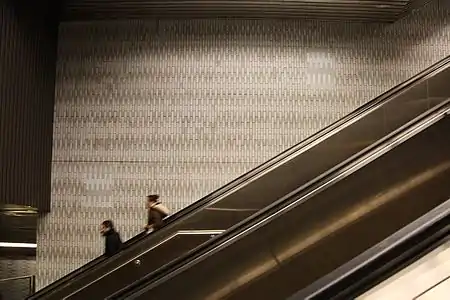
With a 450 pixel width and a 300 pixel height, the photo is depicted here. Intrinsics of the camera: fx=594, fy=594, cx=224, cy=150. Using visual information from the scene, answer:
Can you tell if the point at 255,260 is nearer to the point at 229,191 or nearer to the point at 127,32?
the point at 229,191

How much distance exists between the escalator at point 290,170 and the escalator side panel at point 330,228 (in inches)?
52.9

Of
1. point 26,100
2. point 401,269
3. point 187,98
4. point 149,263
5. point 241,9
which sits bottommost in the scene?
point 401,269

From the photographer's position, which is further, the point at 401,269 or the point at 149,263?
the point at 149,263

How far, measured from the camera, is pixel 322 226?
5555mm

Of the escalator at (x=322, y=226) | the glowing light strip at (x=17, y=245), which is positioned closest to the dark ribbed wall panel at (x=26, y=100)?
the glowing light strip at (x=17, y=245)

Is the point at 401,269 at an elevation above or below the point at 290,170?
below

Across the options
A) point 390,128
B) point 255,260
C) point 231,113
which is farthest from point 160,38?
point 255,260

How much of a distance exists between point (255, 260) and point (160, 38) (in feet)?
16.5

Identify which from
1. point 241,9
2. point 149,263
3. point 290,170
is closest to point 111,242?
point 149,263

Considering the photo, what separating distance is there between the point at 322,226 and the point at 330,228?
8 cm

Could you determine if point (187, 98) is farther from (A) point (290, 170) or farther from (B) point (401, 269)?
(B) point (401, 269)

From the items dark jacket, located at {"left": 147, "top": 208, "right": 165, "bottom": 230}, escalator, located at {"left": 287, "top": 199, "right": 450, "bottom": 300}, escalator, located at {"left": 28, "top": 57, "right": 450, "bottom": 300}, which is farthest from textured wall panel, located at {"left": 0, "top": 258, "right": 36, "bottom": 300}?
escalator, located at {"left": 287, "top": 199, "right": 450, "bottom": 300}

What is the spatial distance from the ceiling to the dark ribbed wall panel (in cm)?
67

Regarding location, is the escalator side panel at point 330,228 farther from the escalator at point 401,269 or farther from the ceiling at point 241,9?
the ceiling at point 241,9
